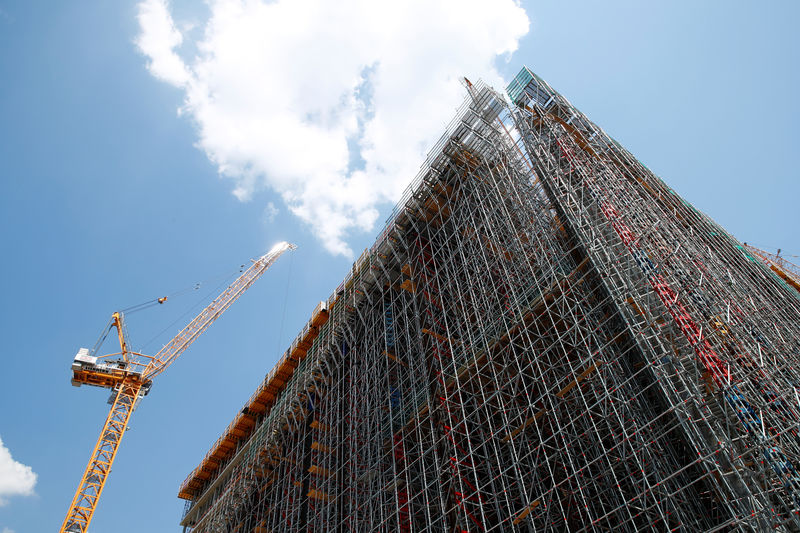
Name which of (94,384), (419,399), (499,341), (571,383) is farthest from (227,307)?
(571,383)

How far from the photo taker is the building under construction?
1352 centimetres

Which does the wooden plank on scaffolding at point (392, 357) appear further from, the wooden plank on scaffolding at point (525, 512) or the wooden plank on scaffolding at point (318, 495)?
the wooden plank on scaffolding at point (525, 512)

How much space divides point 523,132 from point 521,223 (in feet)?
15.1

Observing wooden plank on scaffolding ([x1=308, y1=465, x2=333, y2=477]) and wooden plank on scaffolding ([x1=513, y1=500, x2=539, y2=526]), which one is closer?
wooden plank on scaffolding ([x1=513, y1=500, x2=539, y2=526])

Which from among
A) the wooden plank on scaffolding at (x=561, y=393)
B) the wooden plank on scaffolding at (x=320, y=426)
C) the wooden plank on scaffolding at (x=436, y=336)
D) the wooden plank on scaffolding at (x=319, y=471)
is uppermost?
the wooden plank on scaffolding at (x=320, y=426)

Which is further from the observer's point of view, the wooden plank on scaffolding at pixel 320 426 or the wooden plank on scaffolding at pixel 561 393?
the wooden plank on scaffolding at pixel 320 426

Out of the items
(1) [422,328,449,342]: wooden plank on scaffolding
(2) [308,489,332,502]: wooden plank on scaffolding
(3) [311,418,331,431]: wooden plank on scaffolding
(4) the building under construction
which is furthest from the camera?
(3) [311,418,331,431]: wooden plank on scaffolding

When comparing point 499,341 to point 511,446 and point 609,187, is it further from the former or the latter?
point 609,187

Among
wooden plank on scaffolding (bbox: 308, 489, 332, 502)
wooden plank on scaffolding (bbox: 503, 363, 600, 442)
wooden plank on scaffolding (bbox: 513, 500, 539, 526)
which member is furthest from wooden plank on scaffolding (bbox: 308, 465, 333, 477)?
wooden plank on scaffolding (bbox: 513, 500, 539, 526)

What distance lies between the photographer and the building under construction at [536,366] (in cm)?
1352

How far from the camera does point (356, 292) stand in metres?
31.1

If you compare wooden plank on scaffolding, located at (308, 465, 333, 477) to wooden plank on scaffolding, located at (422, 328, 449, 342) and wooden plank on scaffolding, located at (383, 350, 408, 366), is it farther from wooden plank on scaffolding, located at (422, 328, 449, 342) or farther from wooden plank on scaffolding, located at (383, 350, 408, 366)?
wooden plank on scaffolding, located at (422, 328, 449, 342)

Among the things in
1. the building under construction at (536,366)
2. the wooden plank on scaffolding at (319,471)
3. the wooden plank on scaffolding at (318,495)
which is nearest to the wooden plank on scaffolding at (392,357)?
the building under construction at (536,366)

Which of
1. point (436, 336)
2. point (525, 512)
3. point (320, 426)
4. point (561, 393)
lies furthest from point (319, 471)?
point (561, 393)
